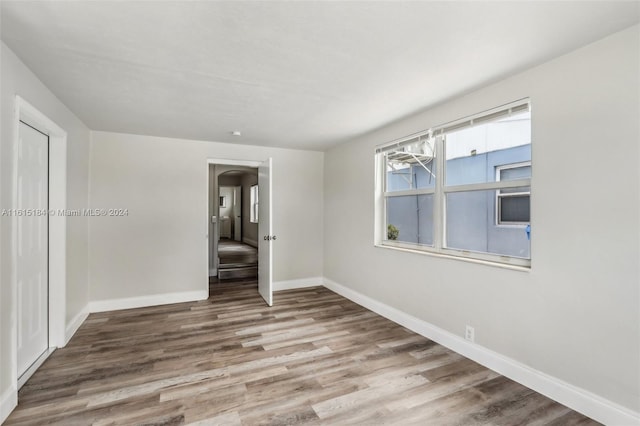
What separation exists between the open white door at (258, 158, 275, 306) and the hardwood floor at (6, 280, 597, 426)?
0.72 metres

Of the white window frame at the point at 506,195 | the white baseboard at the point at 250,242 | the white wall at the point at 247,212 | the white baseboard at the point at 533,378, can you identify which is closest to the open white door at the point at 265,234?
the white baseboard at the point at 533,378

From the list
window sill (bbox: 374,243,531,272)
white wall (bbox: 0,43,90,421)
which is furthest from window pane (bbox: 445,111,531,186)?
white wall (bbox: 0,43,90,421)

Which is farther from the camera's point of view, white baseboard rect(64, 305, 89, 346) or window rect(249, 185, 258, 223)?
window rect(249, 185, 258, 223)

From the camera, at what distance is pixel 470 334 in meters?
2.65

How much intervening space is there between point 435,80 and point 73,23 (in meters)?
2.37

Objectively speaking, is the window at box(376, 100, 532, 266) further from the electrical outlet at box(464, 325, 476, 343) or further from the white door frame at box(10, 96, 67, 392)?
the white door frame at box(10, 96, 67, 392)

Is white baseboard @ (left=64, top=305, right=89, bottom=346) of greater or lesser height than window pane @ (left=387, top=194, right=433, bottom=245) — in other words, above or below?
below

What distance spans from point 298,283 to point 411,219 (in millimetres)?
2374

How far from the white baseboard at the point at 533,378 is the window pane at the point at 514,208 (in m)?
1.09

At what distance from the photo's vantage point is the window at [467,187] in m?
2.40

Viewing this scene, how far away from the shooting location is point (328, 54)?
1.98 meters

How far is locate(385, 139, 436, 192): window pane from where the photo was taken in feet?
10.5

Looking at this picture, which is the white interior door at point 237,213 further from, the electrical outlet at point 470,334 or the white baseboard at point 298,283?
the electrical outlet at point 470,334

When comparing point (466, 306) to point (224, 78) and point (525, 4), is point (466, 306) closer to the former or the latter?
point (525, 4)
